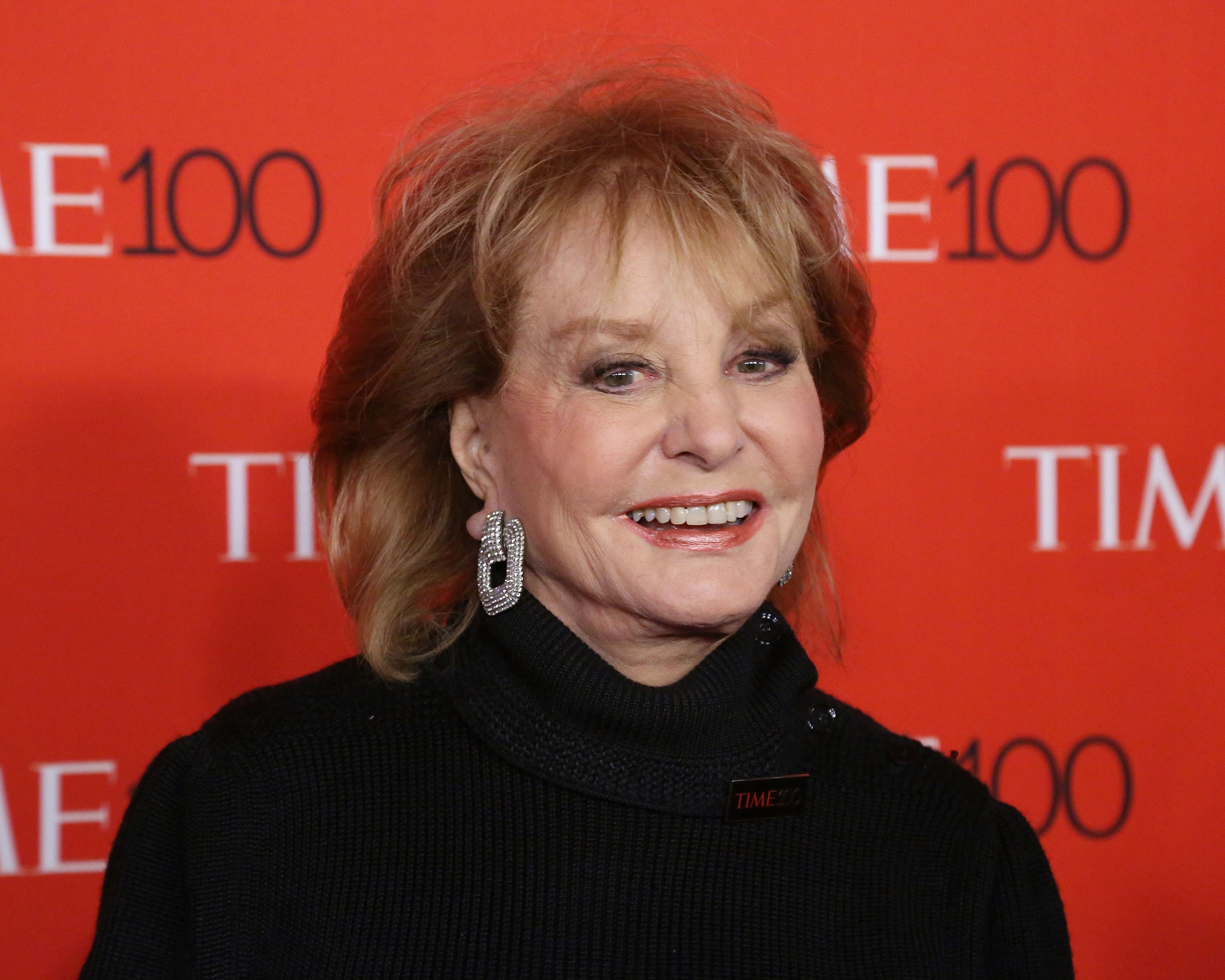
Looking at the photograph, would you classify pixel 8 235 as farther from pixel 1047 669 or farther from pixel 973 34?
pixel 1047 669

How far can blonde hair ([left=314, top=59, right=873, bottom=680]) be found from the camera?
1.36 m

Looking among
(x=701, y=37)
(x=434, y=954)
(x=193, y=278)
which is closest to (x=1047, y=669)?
(x=701, y=37)

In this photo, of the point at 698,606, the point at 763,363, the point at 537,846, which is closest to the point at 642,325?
the point at 763,363

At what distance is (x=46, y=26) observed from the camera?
1.93 metres

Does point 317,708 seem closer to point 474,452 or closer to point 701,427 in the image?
point 474,452

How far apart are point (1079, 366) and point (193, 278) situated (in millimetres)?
1329

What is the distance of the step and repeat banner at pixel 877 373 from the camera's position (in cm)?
196

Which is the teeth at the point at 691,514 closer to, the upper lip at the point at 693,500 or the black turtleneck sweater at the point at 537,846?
the upper lip at the point at 693,500

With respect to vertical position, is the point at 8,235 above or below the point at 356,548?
above

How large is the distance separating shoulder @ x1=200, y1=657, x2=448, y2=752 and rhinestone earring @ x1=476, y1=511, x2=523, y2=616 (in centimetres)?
12

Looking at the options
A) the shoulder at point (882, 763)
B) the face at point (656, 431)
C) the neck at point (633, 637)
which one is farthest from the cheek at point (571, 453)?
the shoulder at point (882, 763)

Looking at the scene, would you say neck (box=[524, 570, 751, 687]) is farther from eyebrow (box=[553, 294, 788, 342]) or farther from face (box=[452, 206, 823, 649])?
eyebrow (box=[553, 294, 788, 342])

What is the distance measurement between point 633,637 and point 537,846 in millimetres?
216

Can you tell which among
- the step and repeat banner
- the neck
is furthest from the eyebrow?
the step and repeat banner
